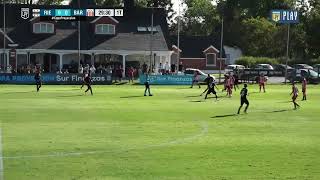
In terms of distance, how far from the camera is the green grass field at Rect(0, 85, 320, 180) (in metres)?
15.4

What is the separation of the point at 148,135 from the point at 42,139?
3.63m

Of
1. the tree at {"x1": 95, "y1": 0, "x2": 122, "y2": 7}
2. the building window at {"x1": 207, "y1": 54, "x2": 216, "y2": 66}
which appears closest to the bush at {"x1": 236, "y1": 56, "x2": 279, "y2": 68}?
the building window at {"x1": 207, "y1": 54, "x2": 216, "y2": 66}

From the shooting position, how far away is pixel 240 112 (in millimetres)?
31172

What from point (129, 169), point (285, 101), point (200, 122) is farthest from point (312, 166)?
point (285, 101)

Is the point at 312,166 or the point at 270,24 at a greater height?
the point at 270,24

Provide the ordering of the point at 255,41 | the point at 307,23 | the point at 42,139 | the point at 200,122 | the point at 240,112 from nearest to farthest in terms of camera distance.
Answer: the point at 42,139, the point at 200,122, the point at 240,112, the point at 307,23, the point at 255,41

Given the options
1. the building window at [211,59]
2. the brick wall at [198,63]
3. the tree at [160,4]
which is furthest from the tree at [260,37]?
the tree at [160,4]

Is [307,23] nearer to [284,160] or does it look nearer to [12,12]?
[12,12]

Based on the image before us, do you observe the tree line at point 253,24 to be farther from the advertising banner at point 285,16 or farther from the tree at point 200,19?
the advertising banner at point 285,16

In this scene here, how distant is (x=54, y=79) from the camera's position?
5884 cm

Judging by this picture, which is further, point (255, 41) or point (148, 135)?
point (255, 41)

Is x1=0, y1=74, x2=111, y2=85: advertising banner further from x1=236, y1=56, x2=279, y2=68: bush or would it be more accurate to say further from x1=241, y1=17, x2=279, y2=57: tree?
x1=241, y1=17, x2=279, y2=57: tree

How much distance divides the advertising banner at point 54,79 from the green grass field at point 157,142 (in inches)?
943

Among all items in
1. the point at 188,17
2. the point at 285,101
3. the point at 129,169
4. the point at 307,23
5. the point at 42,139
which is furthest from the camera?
the point at 188,17
